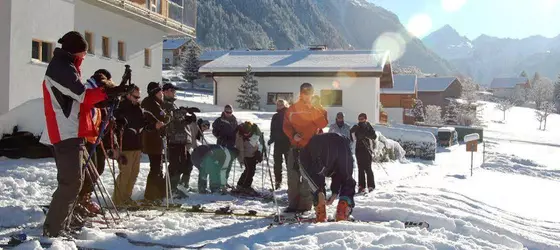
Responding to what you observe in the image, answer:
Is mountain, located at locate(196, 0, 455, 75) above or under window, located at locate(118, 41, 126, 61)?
above

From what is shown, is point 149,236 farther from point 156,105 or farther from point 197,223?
point 156,105

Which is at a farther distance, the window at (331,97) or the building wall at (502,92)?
the building wall at (502,92)

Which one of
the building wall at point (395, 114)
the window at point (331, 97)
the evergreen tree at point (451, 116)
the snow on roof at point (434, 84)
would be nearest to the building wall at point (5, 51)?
the window at point (331, 97)

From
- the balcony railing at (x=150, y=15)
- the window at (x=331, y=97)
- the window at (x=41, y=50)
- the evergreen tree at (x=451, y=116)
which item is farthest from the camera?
the evergreen tree at (x=451, y=116)

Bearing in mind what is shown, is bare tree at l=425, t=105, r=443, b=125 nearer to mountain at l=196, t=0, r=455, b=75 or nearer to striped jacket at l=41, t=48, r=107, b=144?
striped jacket at l=41, t=48, r=107, b=144

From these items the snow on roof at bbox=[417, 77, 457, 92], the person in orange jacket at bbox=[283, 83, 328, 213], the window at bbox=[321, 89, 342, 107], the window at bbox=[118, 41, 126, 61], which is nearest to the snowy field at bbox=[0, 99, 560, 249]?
the person in orange jacket at bbox=[283, 83, 328, 213]

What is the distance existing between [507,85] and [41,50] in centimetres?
13324

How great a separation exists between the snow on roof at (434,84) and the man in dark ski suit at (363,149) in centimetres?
5802

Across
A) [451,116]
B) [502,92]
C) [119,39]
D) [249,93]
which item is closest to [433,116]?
[451,116]

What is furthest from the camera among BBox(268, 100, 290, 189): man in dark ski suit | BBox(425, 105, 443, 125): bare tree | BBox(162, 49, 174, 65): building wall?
BBox(162, 49, 174, 65): building wall

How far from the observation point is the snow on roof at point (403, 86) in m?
51.1

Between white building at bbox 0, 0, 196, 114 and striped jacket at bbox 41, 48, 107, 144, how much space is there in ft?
32.7

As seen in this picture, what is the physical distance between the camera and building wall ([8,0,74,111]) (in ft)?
44.1

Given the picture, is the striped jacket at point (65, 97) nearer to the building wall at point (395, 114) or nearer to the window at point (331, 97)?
the window at point (331, 97)
